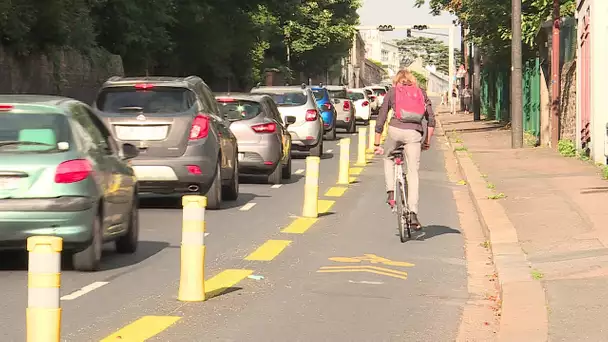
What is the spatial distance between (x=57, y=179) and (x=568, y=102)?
748 inches

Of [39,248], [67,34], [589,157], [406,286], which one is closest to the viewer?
[39,248]

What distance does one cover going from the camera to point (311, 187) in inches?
598

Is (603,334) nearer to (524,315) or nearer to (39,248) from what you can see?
(524,315)

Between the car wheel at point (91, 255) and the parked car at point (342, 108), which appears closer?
the car wheel at point (91, 255)

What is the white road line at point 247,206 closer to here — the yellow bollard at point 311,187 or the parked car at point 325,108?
the yellow bollard at point 311,187

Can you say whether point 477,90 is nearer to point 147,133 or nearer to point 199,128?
point 199,128

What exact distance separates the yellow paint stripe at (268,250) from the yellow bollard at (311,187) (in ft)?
7.51

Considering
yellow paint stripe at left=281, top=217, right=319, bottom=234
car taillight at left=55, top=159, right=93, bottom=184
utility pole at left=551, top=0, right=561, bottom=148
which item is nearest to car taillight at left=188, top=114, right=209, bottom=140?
yellow paint stripe at left=281, top=217, right=319, bottom=234

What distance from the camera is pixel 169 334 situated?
7.77m

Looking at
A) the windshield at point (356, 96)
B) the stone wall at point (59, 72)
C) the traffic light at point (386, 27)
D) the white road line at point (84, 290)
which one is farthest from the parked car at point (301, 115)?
the traffic light at point (386, 27)

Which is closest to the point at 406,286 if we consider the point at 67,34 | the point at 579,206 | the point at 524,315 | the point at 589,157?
the point at 524,315

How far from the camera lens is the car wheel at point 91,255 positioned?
10.3 metres

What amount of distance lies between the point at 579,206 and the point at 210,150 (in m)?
4.59

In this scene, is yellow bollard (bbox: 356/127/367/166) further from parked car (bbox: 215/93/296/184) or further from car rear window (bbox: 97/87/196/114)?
car rear window (bbox: 97/87/196/114)
